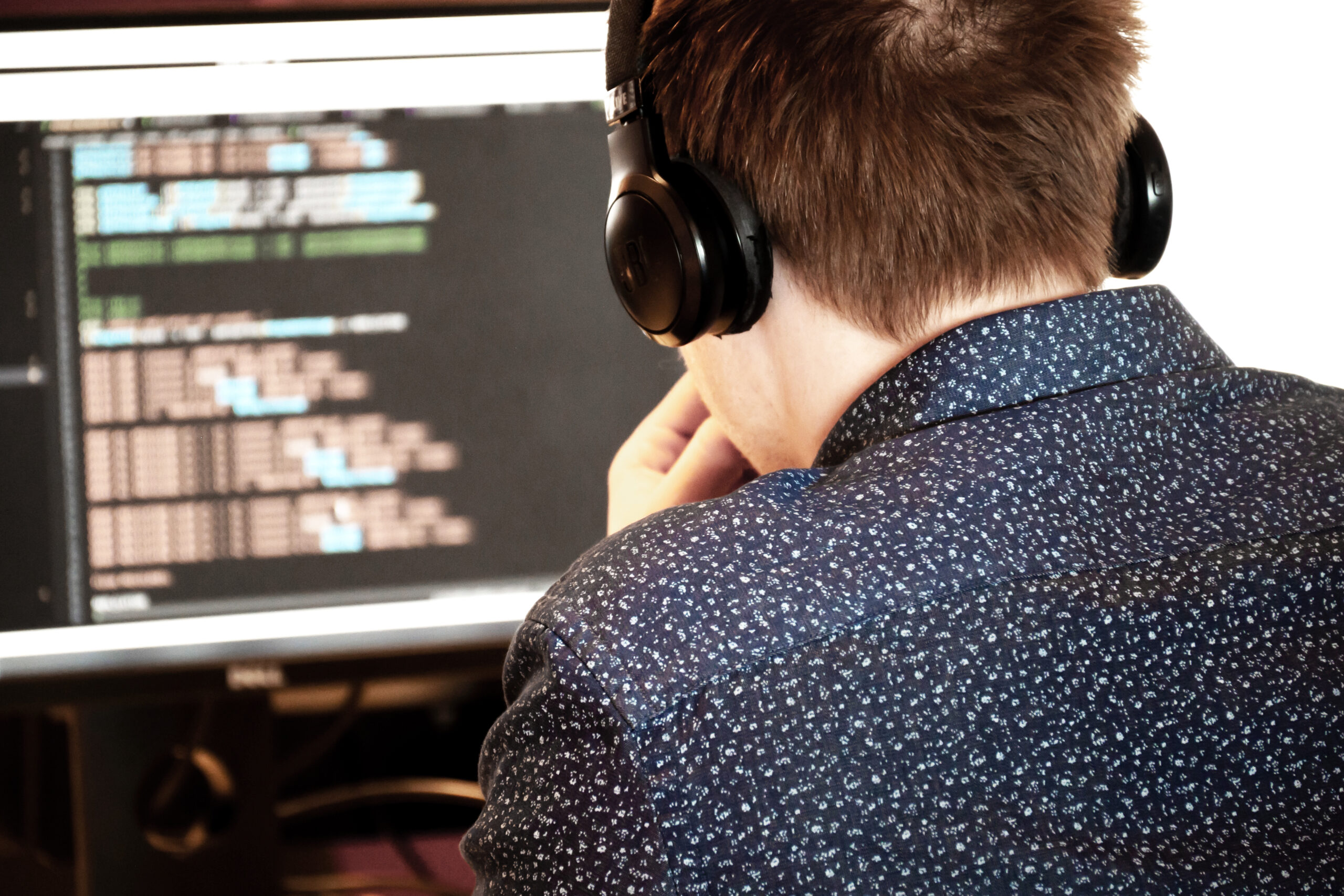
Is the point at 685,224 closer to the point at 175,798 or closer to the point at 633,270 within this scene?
the point at 633,270

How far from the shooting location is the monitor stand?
75 cm

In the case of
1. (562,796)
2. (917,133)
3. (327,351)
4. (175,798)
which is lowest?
(175,798)

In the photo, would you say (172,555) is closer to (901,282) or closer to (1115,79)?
(901,282)

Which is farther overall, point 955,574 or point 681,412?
point 681,412

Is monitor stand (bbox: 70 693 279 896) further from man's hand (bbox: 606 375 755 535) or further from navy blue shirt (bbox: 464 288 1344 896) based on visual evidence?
navy blue shirt (bbox: 464 288 1344 896)

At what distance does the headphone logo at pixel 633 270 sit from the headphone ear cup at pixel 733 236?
4 centimetres

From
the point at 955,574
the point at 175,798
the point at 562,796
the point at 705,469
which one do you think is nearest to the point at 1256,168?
the point at 705,469

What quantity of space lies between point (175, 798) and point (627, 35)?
63cm

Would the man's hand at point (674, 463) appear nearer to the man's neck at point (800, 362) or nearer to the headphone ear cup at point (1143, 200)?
the man's neck at point (800, 362)

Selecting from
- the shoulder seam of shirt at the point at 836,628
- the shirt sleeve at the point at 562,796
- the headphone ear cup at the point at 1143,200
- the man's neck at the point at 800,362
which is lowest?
the shirt sleeve at the point at 562,796

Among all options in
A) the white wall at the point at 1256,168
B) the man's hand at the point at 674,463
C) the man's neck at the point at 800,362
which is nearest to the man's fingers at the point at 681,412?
the man's hand at the point at 674,463

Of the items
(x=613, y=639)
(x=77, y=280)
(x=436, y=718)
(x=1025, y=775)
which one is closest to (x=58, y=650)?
(x=77, y=280)

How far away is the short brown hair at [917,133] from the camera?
17.9 inches

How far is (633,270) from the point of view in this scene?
0.52 meters
